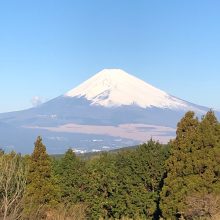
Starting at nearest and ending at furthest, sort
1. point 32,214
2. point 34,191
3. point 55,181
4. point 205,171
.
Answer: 1. point 32,214
2. point 205,171
3. point 34,191
4. point 55,181

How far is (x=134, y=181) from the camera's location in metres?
45.4

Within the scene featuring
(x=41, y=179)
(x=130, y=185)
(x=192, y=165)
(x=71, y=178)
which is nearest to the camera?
(x=192, y=165)

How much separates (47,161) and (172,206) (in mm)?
10698

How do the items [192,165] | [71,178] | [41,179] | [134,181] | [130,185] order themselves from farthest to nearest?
1. [71,178]
2. [134,181]
3. [130,185]
4. [41,179]
5. [192,165]

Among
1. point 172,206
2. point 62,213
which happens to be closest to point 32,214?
point 62,213

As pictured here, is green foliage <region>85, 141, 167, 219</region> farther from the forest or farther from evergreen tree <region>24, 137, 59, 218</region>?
evergreen tree <region>24, 137, 59, 218</region>

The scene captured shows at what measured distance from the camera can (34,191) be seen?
1532 inches

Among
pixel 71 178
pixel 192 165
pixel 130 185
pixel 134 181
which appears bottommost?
pixel 130 185

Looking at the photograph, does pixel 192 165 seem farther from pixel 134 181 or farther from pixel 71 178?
pixel 71 178

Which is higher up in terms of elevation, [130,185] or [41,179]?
[41,179]

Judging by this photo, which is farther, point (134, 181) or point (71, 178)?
point (71, 178)

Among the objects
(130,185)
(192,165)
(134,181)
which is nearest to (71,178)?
(130,185)

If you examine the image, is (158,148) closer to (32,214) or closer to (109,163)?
(109,163)

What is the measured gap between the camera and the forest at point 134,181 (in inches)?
1185
